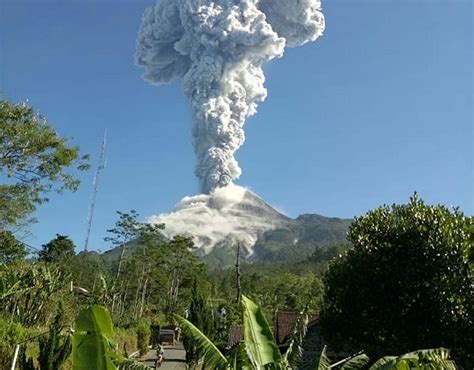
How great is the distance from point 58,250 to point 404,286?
34645mm

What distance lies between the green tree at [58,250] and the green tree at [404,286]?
31.3 m

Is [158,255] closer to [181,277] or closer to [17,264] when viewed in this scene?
[181,277]

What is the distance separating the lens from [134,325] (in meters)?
34.4

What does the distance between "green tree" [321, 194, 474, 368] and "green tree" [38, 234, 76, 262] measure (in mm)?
31343

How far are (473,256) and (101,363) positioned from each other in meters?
11.4

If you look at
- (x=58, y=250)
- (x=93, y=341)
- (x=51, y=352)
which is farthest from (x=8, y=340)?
(x=58, y=250)

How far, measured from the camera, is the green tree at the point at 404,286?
12.9 m

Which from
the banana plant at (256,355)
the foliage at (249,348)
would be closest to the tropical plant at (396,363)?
the banana plant at (256,355)

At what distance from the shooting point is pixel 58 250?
Result: 42438 millimetres

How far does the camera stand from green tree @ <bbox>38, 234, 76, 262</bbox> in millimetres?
41906

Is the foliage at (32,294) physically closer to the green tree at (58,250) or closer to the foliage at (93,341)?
the foliage at (93,341)

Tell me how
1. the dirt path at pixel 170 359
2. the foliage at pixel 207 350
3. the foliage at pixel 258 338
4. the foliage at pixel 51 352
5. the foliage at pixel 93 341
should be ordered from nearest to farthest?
the foliage at pixel 93 341 < the foliage at pixel 207 350 < the foliage at pixel 258 338 < the foliage at pixel 51 352 < the dirt path at pixel 170 359

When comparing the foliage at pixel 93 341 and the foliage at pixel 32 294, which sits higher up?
the foliage at pixel 32 294

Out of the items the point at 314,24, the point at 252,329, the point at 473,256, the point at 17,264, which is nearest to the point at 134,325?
the point at 17,264
